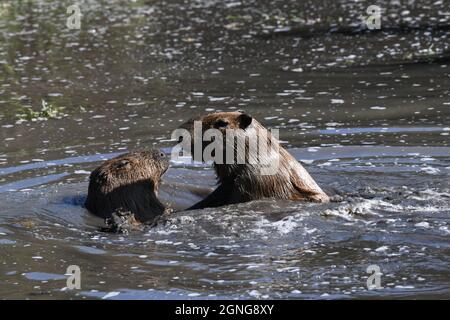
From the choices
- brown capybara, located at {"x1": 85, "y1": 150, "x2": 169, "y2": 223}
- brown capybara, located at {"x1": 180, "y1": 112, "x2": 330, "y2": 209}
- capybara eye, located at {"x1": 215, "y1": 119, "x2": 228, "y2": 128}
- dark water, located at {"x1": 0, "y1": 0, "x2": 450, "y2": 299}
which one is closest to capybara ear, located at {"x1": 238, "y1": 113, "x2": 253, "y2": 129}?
brown capybara, located at {"x1": 180, "y1": 112, "x2": 330, "y2": 209}

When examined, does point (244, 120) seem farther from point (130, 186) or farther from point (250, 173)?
point (130, 186)

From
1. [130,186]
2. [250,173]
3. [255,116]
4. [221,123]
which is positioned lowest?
[130,186]

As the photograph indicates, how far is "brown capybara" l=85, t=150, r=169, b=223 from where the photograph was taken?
29.7ft

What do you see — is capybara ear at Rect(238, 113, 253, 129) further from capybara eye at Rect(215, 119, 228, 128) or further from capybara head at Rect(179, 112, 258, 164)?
capybara eye at Rect(215, 119, 228, 128)

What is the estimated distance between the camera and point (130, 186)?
915 centimetres

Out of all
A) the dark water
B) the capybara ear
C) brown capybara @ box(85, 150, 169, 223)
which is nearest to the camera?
the dark water

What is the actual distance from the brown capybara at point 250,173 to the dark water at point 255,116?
20 cm

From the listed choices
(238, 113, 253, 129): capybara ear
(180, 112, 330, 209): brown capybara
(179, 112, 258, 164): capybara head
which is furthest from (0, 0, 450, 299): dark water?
(238, 113, 253, 129): capybara ear

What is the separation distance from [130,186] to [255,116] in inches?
151

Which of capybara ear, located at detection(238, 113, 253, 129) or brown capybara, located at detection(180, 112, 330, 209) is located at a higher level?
capybara ear, located at detection(238, 113, 253, 129)

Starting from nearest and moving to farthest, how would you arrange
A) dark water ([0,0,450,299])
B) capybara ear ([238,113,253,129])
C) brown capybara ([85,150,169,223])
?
Answer: dark water ([0,0,450,299]) → capybara ear ([238,113,253,129]) → brown capybara ([85,150,169,223])

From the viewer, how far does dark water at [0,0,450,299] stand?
7270mm

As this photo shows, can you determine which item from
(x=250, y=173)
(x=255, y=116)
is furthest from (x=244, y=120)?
(x=255, y=116)

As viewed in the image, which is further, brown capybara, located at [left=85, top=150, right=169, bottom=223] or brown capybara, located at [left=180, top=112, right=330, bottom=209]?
brown capybara, located at [left=85, top=150, right=169, bottom=223]
